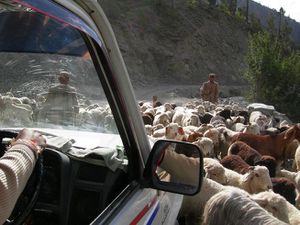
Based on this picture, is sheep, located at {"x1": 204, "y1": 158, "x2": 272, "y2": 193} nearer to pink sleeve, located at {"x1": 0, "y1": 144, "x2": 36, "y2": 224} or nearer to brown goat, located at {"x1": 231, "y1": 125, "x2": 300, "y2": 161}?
brown goat, located at {"x1": 231, "y1": 125, "x2": 300, "y2": 161}

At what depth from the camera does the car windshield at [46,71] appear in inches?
68.9

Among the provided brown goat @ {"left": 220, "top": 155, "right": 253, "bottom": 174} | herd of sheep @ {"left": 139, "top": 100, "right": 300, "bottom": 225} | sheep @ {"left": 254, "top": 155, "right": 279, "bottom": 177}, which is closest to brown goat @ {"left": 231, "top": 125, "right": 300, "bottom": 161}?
herd of sheep @ {"left": 139, "top": 100, "right": 300, "bottom": 225}

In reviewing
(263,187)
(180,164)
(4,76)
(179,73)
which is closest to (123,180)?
(180,164)

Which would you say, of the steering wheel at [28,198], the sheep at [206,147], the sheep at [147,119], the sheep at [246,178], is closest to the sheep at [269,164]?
the sheep at [206,147]

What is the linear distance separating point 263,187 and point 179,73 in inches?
1448

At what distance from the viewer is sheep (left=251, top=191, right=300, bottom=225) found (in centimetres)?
516

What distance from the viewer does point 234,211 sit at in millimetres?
4117

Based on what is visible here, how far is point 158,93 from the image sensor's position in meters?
33.9

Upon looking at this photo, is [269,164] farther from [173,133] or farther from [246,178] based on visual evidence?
[173,133]

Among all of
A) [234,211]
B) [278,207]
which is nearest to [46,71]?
[234,211]

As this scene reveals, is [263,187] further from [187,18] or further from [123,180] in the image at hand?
[187,18]

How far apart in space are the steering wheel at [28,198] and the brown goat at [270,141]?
8.42 metres

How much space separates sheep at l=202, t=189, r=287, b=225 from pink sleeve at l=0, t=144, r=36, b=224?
8.87 feet

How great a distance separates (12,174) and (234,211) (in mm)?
2931
